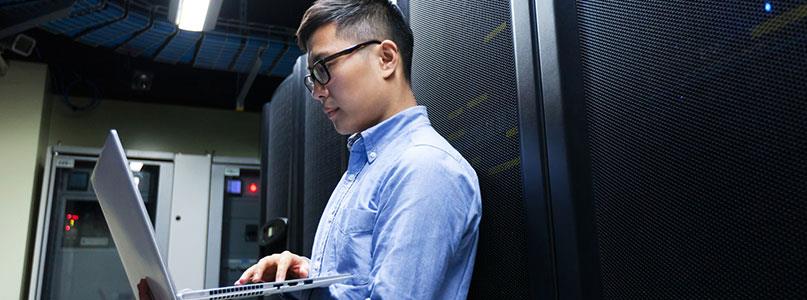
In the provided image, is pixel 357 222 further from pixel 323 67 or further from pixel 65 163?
pixel 65 163

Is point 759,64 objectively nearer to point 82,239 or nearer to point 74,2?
point 74,2

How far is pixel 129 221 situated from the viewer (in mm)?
788

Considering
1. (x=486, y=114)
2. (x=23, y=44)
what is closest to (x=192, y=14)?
(x=23, y=44)

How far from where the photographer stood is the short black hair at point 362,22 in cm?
99

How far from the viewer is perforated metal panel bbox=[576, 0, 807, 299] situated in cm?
48

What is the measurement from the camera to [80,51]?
354cm

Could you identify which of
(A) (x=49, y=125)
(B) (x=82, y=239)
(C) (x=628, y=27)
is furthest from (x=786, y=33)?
(A) (x=49, y=125)

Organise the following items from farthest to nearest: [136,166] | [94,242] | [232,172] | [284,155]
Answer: [232,172], [136,166], [94,242], [284,155]

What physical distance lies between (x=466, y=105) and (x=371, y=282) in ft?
1.12

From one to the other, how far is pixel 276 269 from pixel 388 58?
1.26ft

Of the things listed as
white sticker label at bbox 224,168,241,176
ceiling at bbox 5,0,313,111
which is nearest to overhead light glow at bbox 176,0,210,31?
ceiling at bbox 5,0,313,111

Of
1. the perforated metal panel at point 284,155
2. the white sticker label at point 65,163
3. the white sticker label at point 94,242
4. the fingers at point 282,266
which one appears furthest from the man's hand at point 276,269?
the white sticker label at point 65,163

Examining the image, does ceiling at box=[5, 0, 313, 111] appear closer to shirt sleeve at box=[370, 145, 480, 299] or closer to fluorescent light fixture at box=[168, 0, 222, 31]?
fluorescent light fixture at box=[168, 0, 222, 31]

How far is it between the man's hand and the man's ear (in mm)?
331
